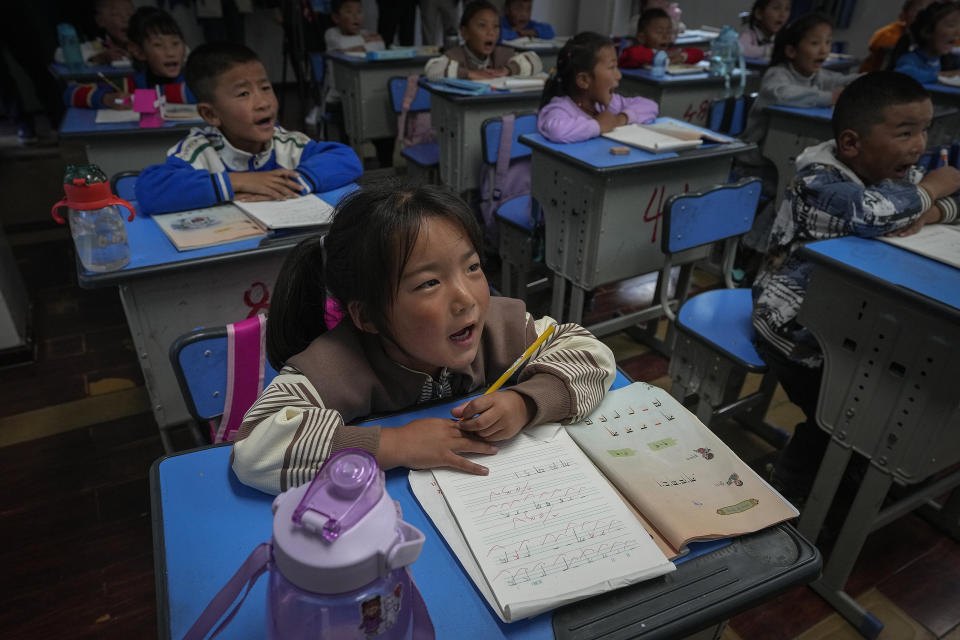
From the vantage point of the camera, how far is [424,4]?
6.41 meters

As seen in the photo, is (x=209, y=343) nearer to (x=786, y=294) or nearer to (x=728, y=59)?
(x=786, y=294)

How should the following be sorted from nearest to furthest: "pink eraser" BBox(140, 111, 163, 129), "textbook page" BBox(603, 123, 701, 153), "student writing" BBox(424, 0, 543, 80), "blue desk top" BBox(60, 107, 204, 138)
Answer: "textbook page" BBox(603, 123, 701, 153)
"blue desk top" BBox(60, 107, 204, 138)
"pink eraser" BBox(140, 111, 163, 129)
"student writing" BBox(424, 0, 543, 80)

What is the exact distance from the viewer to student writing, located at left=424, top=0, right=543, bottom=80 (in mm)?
3520

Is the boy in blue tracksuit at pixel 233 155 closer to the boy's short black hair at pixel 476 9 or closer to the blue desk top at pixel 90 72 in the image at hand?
the blue desk top at pixel 90 72

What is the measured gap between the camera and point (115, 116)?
2553 millimetres

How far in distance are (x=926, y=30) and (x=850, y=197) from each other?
3.46 metres

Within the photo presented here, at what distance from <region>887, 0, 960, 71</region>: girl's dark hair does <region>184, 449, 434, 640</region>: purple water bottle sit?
4.77 metres

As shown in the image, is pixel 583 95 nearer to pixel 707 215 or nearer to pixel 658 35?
pixel 707 215

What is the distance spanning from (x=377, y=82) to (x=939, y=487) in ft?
12.2

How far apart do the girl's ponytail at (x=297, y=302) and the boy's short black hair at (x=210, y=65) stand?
1.09 m

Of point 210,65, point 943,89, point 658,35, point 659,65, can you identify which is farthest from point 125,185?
point 943,89

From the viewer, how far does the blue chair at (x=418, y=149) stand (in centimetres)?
337

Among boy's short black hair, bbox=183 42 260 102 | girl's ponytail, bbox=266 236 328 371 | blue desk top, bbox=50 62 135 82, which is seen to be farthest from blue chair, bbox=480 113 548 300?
blue desk top, bbox=50 62 135 82

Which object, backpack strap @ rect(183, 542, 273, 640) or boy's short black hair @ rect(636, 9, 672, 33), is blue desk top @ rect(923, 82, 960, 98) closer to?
boy's short black hair @ rect(636, 9, 672, 33)
